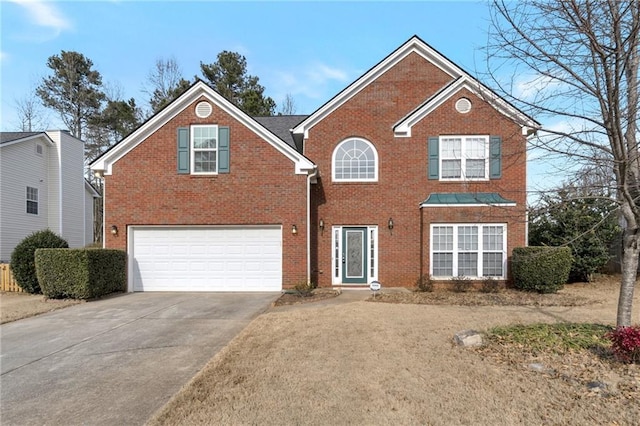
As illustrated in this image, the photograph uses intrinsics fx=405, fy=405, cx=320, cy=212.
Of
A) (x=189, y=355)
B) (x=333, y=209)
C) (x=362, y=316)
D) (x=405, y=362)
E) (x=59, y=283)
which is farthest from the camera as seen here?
(x=333, y=209)

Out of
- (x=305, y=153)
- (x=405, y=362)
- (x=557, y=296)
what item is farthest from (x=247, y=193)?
(x=557, y=296)

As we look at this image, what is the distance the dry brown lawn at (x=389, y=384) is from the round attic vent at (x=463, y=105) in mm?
8375

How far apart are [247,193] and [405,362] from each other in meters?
8.76

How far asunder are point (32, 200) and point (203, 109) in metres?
13.6

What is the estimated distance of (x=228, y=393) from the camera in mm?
4613

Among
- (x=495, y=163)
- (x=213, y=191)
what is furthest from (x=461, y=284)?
(x=213, y=191)

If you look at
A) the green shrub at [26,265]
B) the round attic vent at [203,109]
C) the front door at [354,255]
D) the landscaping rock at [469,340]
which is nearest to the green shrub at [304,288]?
the front door at [354,255]

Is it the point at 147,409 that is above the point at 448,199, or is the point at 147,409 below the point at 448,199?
below

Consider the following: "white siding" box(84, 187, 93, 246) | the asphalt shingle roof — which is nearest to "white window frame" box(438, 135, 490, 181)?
the asphalt shingle roof

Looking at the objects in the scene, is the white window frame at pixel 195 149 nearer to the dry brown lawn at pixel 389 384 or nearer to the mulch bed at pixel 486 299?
the mulch bed at pixel 486 299

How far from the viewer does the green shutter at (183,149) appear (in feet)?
43.7

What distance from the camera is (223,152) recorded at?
13242 millimetres

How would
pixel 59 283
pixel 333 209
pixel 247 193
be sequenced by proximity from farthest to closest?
pixel 333 209 → pixel 247 193 → pixel 59 283

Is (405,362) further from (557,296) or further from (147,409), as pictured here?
(557,296)
